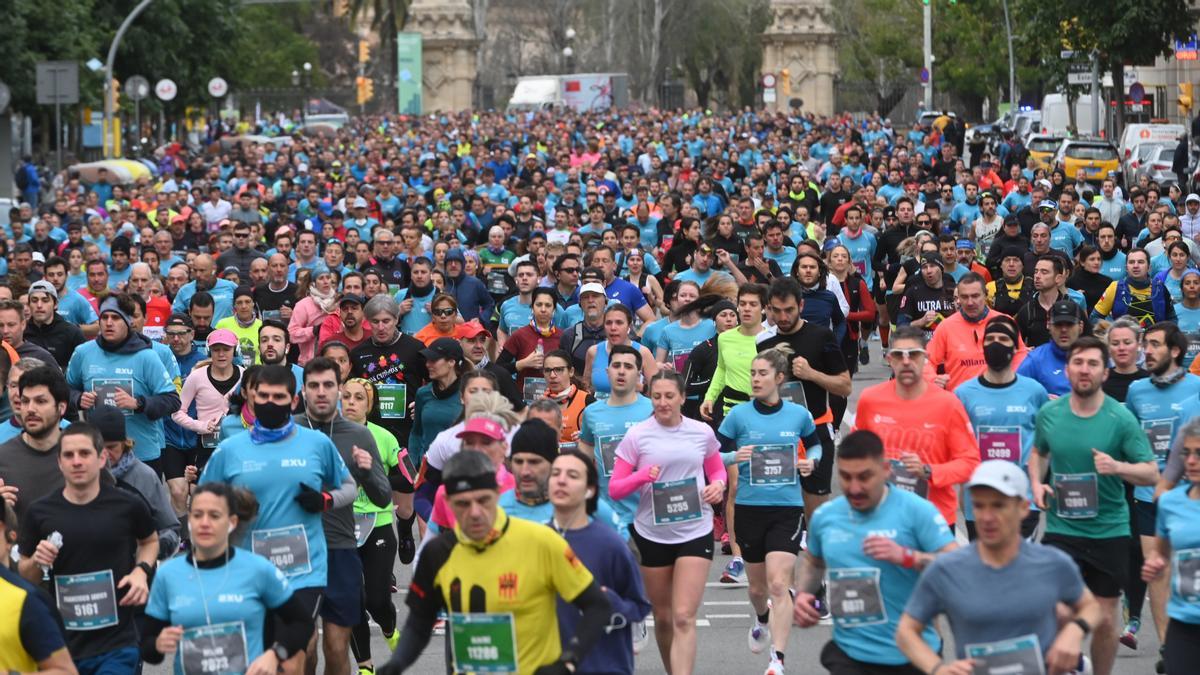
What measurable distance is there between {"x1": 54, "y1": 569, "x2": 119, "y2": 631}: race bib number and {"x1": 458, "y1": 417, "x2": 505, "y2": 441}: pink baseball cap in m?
1.47

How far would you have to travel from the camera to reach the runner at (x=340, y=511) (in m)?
9.52

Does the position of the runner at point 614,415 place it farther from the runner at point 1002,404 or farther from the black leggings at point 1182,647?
the black leggings at point 1182,647

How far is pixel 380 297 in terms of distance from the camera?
13281 millimetres

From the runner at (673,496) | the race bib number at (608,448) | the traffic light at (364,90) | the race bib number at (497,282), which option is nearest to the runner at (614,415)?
the race bib number at (608,448)

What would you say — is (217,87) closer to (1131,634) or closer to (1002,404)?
(1131,634)

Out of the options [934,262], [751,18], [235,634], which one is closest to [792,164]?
[934,262]

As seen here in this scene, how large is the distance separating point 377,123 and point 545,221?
4452cm

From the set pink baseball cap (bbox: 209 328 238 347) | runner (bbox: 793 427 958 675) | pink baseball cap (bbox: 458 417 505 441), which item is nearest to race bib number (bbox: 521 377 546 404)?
pink baseball cap (bbox: 209 328 238 347)

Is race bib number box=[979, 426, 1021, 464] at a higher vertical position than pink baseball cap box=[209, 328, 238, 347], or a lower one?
lower

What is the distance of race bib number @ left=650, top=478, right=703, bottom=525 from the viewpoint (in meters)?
9.80

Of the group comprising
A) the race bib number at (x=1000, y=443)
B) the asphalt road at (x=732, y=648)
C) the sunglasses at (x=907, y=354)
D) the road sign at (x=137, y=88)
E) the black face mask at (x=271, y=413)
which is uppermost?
the road sign at (x=137, y=88)

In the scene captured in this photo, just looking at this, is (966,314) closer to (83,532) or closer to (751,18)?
(83,532)

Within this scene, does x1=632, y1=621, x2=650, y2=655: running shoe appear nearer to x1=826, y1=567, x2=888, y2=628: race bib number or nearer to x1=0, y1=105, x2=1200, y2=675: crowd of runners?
x1=0, y1=105, x2=1200, y2=675: crowd of runners

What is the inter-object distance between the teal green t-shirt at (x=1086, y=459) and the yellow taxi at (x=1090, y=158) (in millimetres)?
34997
